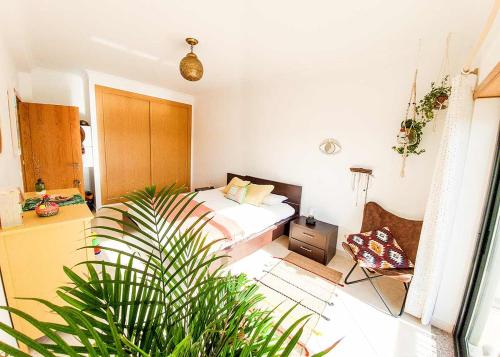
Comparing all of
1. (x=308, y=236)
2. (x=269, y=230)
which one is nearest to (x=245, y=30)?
(x=269, y=230)

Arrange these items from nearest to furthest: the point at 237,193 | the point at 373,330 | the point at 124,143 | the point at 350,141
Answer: the point at 373,330, the point at 350,141, the point at 237,193, the point at 124,143

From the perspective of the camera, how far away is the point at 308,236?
2.83 m

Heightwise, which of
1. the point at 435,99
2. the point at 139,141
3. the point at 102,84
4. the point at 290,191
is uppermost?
the point at 102,84

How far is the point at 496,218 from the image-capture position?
1565 millimetres

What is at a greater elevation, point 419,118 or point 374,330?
point 419,118

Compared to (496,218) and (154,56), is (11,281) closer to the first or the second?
(154,56)

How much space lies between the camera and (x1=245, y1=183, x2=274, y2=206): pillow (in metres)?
3.28

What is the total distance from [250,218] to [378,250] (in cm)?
147

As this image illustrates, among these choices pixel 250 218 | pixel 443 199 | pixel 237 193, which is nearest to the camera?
pixel 443 199

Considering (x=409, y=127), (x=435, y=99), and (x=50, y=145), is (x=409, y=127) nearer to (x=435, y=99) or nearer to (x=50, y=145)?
(x=435, y=99)

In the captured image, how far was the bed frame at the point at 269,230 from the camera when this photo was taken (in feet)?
8.41

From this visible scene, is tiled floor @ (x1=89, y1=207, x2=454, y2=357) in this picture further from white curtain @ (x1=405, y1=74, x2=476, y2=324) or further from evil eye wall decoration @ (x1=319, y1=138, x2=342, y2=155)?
evil eye wall decoration @ (x1=319, y1=138, x2=342, y2=155)

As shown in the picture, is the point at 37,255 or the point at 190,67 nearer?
the point at 37,255

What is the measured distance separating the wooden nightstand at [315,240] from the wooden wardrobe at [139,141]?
3.29m
